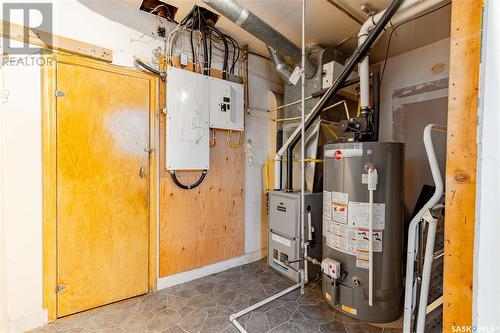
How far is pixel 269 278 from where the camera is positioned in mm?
2473

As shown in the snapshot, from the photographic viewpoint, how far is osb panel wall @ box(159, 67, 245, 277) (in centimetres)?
227

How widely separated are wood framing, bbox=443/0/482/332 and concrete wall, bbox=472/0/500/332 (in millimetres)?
104

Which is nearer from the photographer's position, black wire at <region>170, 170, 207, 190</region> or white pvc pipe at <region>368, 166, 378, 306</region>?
white pvc pipe at <region>368, 166, 378, 306</region>

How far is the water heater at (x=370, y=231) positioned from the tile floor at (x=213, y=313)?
7.8 inches

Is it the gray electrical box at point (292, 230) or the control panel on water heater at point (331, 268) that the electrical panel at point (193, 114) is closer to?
the gray electrical box at point (292, 230)

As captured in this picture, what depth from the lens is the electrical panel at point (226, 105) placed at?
2473 millimetres

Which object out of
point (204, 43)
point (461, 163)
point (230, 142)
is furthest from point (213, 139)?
point (461, 163)

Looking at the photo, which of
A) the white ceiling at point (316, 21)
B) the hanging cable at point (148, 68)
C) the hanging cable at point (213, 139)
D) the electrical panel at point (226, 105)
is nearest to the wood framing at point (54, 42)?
the hanging cable at point (148, 68)

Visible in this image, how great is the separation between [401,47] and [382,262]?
2662 mm

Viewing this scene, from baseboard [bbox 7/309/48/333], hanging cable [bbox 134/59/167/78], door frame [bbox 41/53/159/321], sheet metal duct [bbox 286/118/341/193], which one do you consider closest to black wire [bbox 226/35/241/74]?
hanging cable [bbox 134/59/167/78]

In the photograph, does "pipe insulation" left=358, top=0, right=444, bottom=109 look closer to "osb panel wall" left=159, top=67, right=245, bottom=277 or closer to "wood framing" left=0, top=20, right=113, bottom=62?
"osb panel wall" left=159, top=67, right=245, bottom=277

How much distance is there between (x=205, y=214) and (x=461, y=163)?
2.22 meters

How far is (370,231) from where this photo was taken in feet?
5.33

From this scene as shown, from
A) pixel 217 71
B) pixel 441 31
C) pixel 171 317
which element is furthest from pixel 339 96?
pixel 171 317
